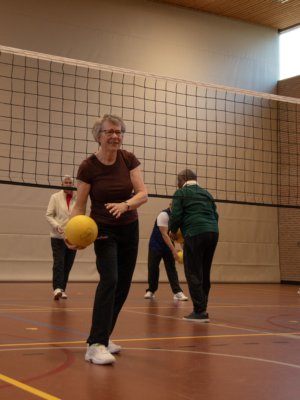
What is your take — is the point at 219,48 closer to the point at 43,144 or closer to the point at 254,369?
the point at 43,144

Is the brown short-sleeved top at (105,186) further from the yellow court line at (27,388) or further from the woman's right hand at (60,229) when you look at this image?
the woman's right hand at (60,229)

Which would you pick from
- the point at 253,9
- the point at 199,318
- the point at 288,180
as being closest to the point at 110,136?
the point at 199,318

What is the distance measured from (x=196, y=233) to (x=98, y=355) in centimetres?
237

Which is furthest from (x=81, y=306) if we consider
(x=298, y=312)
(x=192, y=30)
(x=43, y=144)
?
(x=192, y=30)

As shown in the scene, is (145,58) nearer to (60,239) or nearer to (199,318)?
(60,239)

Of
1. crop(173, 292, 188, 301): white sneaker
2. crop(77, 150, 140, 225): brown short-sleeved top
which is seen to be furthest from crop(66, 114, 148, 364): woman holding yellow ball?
crop(173, 292, 188, 301): white sneaker

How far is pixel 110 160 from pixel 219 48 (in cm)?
1154

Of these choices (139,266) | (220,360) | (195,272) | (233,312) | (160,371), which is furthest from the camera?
(139,266)

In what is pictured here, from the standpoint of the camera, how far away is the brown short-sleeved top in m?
3.27

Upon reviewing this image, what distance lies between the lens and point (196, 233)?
5176 millimetres

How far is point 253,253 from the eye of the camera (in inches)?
553

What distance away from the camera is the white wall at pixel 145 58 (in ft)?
36.9

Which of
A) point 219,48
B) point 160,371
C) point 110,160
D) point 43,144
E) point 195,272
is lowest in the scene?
point 160,371

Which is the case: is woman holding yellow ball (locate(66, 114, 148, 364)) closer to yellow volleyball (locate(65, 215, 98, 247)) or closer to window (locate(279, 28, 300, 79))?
yellow volleyball (locate(65, 215, 98, 247))
